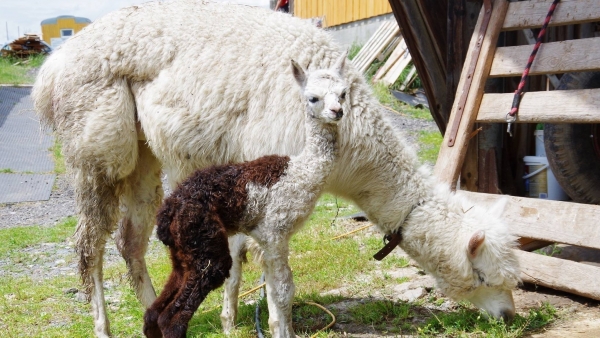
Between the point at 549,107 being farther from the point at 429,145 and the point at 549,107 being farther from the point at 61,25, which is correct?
the point at 61,25

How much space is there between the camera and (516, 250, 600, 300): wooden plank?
474 centimetres

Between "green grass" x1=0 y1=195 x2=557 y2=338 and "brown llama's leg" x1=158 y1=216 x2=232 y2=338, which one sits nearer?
"brown llama's leg" x1=158 y1=216 x2=232 y2=338

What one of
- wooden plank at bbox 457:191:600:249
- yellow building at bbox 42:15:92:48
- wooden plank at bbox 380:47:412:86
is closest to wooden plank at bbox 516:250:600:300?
wooden plank at bbox 457:191:600:249

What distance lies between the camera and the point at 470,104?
5.40m

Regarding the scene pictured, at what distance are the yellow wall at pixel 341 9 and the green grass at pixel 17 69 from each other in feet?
31.4

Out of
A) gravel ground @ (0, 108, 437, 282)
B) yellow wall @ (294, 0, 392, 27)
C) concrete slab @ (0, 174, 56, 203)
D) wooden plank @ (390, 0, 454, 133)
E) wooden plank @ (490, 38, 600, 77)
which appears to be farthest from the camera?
yellow wall @ (294, 0, 392, 27)

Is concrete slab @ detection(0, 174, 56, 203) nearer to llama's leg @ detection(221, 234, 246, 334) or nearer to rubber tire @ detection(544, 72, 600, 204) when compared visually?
llama's leg @ detection(221, 234, 246, 334)

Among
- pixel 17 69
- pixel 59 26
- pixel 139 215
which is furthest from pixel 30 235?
pixel 59 26

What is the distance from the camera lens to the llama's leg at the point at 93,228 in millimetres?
5402

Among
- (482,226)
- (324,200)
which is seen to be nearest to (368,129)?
(482,226)

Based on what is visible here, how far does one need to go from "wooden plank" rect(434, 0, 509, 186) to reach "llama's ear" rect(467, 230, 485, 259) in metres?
0.89

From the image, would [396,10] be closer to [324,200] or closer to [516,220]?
[516,220]

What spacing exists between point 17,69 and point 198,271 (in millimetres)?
25761

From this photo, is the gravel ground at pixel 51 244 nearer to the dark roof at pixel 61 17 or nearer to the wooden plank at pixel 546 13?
the wooden plank at pixel 546 13
